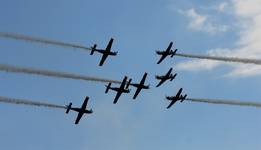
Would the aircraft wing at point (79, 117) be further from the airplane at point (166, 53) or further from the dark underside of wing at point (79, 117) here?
the airplane at point (166, 53)

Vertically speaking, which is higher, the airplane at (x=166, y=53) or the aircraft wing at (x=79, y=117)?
the airplane at (x=166, y=53)

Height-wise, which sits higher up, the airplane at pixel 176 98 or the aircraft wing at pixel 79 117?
the airplane at pixel 176 98

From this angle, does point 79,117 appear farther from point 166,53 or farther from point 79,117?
point 166,53

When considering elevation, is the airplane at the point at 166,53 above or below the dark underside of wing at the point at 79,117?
above

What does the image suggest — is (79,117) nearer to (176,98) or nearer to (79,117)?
(79,117)

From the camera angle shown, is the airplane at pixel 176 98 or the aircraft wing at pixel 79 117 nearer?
the aircraft wing at pixel 79 117

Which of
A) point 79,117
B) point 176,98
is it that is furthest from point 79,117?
point 176,98

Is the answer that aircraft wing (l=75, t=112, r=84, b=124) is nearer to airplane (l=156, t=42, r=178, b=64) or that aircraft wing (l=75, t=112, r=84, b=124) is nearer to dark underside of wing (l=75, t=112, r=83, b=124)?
dark underside of wing (l=75, t=112, r=83, b=124)

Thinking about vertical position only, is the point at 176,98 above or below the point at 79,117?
above

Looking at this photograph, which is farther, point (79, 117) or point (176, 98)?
point (176, 98)

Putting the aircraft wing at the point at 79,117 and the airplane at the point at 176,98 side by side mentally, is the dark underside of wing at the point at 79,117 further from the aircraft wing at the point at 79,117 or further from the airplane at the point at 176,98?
the airplane at the point at 176,98

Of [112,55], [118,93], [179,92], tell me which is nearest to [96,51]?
[112,55]

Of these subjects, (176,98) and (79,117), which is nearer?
(79,117)

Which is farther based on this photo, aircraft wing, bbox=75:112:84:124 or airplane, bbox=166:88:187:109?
airplane, bbox=166:88:187:109
